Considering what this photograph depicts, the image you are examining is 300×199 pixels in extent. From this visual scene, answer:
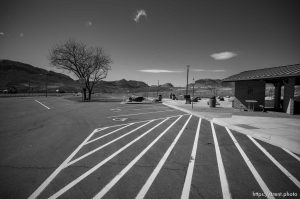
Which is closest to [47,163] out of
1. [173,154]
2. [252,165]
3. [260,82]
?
[173,154]

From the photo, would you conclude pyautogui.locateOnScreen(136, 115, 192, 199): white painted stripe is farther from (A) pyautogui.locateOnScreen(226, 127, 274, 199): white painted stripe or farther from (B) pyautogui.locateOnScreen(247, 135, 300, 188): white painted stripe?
(B) pyautogui.locateOnScreen(247, 135, 300, 188): white painted stripe

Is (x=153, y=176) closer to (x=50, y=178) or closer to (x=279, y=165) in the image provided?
(x=50, y=178)

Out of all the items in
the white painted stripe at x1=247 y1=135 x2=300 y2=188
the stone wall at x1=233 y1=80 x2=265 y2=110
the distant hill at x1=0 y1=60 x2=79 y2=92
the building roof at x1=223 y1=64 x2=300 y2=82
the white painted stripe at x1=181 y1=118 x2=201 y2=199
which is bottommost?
the white painted stripe at x1=181 y1=118 x2=201 y2=199

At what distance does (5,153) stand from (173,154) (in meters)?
6.17

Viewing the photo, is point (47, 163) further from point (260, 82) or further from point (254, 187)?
point (260, 82)

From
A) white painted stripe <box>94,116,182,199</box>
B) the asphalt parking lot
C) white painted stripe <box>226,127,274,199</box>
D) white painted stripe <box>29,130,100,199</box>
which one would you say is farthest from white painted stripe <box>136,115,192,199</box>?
white painted stripe <box>226,127,274,199</box>

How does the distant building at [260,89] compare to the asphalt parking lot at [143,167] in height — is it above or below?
above

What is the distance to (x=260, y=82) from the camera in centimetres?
1923

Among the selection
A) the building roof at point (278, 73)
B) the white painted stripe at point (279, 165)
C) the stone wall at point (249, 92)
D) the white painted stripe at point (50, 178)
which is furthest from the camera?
the stone wall at point (249, 92)

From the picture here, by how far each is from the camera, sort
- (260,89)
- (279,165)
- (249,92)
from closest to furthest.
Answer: (279,165) < (260,89) < (249,92)

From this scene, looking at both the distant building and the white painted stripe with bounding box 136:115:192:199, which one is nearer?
the white painted stripe with bounding box 136:115:192:199

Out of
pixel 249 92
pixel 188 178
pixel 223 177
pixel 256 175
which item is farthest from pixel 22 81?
pixel 256 175

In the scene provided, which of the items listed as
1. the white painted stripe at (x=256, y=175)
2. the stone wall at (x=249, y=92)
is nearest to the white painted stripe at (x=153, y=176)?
the white painted stripe at (x=256, y=175)

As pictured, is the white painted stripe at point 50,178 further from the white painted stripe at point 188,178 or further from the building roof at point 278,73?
the building roof at point 278,73
